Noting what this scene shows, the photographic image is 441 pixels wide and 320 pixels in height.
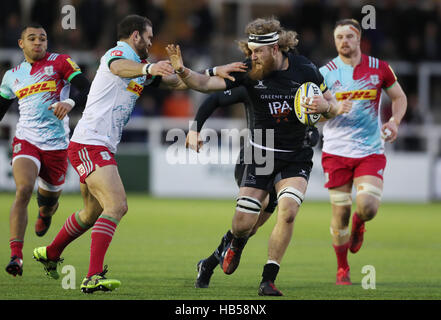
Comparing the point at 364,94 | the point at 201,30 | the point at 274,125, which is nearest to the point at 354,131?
the point at 364,94

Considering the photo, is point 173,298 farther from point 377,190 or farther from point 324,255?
point 324,255

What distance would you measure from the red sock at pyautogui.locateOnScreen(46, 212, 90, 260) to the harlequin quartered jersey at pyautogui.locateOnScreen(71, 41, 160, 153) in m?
0.87

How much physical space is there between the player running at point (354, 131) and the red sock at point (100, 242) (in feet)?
8.60

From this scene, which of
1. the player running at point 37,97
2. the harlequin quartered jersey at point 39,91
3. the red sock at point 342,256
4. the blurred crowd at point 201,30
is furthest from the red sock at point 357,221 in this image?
the blurred crowd at point 201,30

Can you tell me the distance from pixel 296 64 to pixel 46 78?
269 cm

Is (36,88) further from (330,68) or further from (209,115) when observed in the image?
(330,68)

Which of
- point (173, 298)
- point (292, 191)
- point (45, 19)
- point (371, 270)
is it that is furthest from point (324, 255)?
point (45, 19)

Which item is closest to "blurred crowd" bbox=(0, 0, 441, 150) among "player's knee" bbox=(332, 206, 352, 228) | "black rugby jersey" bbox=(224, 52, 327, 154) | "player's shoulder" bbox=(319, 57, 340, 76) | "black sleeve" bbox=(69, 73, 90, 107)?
"player's shoulder" bbox=(319, 57, 340, 76)

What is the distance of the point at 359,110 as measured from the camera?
8.94 m

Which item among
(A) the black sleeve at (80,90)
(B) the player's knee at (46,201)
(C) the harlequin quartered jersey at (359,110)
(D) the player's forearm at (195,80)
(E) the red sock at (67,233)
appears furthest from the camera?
(B) the player's knee at (46,201)

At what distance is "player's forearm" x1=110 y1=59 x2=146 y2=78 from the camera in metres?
7.20

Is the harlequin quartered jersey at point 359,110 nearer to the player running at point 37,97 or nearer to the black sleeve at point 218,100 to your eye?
the black sleeve at point 218,100

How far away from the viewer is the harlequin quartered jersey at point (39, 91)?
28.7 feet

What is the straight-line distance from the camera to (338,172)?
8875mm
